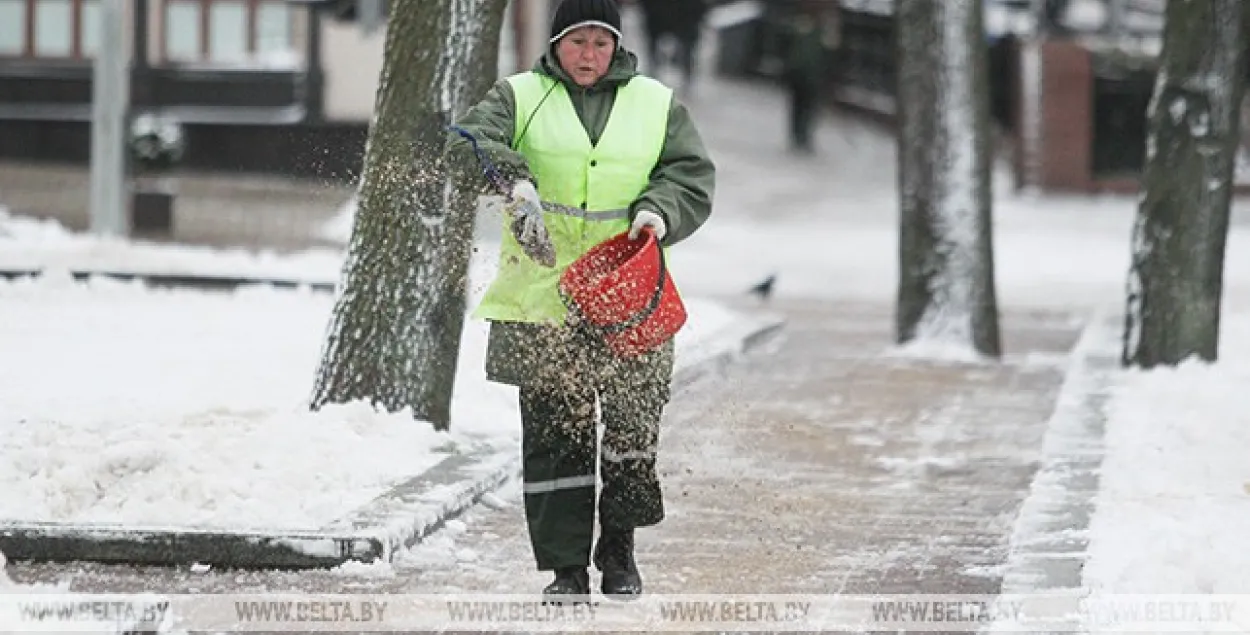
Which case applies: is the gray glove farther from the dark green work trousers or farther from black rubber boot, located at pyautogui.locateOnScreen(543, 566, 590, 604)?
black rubber boot, located at pyautogui.locateOnScreen(543, 566, 590, 604)

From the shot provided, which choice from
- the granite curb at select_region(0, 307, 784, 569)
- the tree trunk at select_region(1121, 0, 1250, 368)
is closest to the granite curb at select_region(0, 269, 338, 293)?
the tree trunk at select_region(1121, 0, 1250, 368)

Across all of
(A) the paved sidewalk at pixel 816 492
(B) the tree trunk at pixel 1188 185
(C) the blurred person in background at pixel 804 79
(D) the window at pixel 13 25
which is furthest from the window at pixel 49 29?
(B) the tree trunk at pixel 1188 185

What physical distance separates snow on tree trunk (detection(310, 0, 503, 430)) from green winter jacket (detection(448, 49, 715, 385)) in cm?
271

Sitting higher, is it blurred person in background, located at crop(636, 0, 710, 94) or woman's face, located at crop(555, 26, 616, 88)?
woman's face, located at crop(555, 26, 616, 88)

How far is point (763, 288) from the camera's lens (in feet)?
59.6

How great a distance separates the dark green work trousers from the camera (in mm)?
7410

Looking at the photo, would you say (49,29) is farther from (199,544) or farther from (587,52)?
(587,52)

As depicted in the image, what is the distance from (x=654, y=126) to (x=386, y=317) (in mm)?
2962

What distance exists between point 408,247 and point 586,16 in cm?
309

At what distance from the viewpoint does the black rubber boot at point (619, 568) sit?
756 centimetres

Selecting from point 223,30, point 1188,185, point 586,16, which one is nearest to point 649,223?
point 586,16

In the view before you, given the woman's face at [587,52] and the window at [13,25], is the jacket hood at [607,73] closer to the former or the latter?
the woman's face at [587,52]

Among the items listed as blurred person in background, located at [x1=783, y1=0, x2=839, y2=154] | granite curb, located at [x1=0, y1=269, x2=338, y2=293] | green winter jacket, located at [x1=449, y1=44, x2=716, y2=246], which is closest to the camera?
green winter jacket, located at [x1=449, y1=44, x2=716, y2=246]

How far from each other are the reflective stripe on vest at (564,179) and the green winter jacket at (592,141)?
0.03 metres
